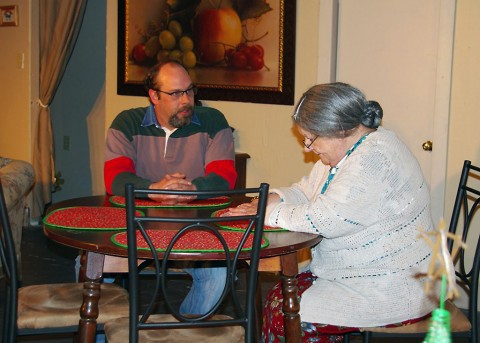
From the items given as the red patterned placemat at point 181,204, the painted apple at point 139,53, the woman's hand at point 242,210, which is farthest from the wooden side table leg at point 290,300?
the painted apple at point 139,53

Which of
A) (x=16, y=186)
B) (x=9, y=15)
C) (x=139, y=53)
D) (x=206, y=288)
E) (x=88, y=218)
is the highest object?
(x=9, y=15)

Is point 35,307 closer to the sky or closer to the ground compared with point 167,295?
closer to the ground

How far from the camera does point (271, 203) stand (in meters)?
2.74

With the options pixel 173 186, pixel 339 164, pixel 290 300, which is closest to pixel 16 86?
pixel 173 186

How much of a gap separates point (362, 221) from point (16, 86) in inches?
189

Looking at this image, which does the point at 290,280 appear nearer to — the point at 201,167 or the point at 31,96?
the point at 201,167

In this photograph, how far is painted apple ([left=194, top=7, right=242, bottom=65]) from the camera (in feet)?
17.0

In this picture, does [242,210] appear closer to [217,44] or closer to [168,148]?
[168,148]

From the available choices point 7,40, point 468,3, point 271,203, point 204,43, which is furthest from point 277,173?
point 7,40

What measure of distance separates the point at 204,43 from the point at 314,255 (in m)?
2.89

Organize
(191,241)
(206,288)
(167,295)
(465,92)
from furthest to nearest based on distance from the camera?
(465,92) < (206,288) < (191,241) < (167,295)

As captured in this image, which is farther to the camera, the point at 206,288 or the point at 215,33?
the point at 215,33

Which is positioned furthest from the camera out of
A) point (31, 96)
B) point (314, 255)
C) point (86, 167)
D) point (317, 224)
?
point (86, 167)

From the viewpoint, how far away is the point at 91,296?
2.49 metres
